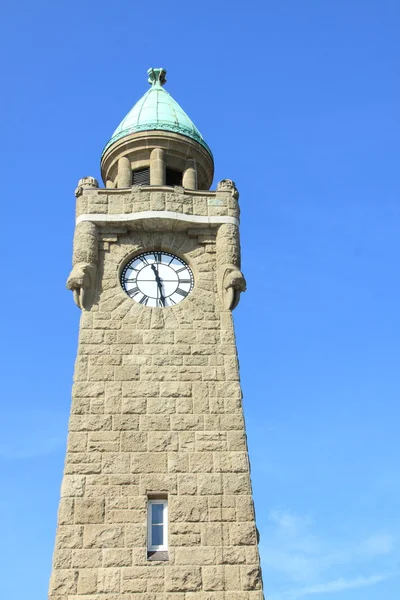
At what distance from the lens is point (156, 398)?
1989 cm

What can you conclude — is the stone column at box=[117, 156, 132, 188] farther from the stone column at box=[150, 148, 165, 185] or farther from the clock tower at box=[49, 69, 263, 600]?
the stone column at box=[150, 148, 165, 185]

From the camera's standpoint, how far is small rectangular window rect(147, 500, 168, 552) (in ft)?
60.1

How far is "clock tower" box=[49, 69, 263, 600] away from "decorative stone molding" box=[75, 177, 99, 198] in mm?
31

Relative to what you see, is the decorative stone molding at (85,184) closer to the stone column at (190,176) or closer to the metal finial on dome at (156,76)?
the stone column at (190,176)

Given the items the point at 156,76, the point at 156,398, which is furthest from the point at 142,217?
the point at 156,76

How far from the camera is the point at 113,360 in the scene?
20359 mm

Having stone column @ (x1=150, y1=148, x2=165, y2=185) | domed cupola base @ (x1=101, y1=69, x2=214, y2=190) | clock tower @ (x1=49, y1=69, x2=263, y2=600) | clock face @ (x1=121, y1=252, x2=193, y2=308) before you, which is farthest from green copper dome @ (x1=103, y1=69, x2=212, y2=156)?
clock face @ (x1=121, y1=252, x2=193, y2=308)

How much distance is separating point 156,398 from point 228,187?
6245 mm

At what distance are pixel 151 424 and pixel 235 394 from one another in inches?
76.7

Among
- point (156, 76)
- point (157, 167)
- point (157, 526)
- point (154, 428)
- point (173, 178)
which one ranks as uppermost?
point (156, 76)

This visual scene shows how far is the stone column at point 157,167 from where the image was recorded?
78.4 ft

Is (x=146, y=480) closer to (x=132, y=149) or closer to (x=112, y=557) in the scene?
(x=112, y=557)

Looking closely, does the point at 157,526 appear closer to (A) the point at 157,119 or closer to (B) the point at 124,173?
(B) the point at 124,173

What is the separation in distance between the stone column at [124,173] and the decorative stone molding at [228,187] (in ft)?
8.21
